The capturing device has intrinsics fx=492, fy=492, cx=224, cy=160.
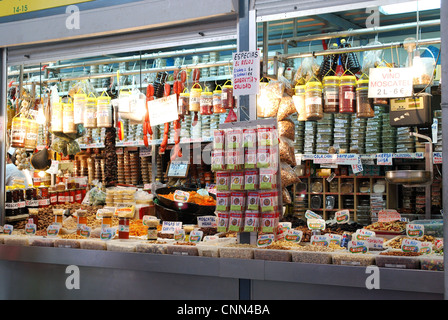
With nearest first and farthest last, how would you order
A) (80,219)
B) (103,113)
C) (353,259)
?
(353,259), (80,219), (103,113)

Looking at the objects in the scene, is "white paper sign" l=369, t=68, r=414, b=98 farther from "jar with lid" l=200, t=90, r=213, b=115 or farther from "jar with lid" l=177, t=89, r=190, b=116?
"jar with lid" l=177, t=89, r=190, b=116

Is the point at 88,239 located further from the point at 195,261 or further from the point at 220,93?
the point at 220,93

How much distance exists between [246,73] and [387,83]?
117cm

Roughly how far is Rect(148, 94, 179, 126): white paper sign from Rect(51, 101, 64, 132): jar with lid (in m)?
0.98

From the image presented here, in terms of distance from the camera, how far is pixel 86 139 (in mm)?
8766

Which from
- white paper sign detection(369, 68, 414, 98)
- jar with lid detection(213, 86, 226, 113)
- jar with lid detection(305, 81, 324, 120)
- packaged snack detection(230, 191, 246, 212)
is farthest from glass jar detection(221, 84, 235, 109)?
white paper sign detection(369, 68, 414, 98)

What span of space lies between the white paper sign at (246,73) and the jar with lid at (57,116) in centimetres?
227

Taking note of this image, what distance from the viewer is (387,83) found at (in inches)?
149

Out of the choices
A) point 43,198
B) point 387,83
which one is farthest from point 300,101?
point 43,198

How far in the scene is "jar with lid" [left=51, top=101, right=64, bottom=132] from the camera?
4.89 meters

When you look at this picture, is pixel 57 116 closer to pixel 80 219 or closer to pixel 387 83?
pixel 80 219

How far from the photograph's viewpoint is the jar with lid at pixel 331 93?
12.9 feet
